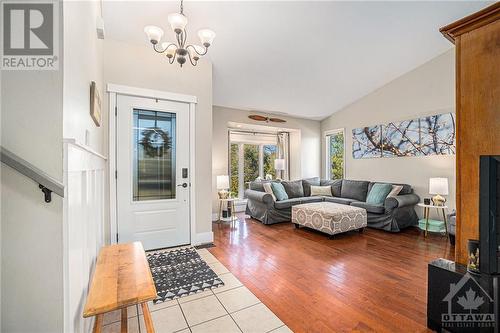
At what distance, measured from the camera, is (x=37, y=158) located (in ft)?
3.22

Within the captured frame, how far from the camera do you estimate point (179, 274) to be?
2.59m

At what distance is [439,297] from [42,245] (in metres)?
2.37

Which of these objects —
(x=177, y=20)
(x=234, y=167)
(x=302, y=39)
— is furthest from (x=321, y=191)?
(x=177, y=20)

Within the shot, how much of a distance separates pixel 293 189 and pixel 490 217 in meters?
4.40

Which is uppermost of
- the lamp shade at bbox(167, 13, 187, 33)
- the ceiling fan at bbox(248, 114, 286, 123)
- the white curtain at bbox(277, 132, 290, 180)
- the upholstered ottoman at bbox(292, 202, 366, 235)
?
the lamp shade at bbox(167, 13, 187, 33)

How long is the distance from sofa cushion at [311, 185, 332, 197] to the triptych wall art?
3.56 feet

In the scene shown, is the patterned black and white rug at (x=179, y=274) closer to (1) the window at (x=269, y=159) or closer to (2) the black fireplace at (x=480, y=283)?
(2) the black fireplace at (x=480, y=283)

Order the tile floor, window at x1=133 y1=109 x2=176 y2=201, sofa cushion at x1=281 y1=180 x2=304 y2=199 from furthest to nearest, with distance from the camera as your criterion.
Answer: sofa cushion at x1=281 y1=180 x2=304 y2=199
window at x1=133 y1=109 x2=176 y2=201
the tile floor

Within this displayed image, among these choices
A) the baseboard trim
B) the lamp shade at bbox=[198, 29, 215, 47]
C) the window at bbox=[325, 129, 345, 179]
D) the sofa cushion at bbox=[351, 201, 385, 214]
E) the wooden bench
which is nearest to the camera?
the wooden bench

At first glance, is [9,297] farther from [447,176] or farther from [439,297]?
[447,176]

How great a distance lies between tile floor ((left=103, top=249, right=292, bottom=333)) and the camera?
1.75 meters

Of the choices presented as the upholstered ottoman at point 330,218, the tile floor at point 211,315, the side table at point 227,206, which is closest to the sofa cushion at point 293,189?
the upholstered ottoman at point 330,218

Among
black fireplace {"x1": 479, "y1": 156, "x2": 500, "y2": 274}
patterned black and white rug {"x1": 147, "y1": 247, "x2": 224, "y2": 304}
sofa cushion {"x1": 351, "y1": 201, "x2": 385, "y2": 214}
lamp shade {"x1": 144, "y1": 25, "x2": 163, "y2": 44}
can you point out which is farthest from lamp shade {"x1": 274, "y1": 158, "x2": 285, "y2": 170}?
black fireplace {"x1": 479, "y1": 156, "x2": 500, "y2": 274}

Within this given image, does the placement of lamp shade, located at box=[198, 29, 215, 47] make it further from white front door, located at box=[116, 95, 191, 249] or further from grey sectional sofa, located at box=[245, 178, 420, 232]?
grey sectional sofa, located at box=[245, 178, 420, 232]
